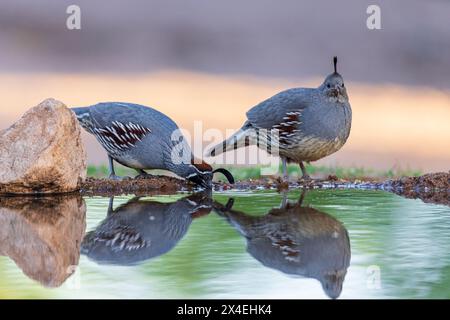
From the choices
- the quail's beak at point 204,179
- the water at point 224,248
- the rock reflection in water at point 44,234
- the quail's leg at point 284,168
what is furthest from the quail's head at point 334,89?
the rock reflection in water at point 44,234

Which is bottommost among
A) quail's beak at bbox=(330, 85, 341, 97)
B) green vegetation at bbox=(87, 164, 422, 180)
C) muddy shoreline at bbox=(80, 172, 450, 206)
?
green vegetation at bbox=(87, 164, 422, 180)

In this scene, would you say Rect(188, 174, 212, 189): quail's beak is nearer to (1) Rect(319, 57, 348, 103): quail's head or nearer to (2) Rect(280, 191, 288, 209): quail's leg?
(2) Rect(280, 191, 288, 209): quail's leg

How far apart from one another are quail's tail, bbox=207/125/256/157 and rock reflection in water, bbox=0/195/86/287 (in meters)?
2.66

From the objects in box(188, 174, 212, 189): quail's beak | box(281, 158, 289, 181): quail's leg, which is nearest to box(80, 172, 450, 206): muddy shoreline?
box(188, 174, 212, 189): quail's beak

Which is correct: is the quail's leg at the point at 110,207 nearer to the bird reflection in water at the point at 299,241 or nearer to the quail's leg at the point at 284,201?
the bird reflection in water at the point at 299,241

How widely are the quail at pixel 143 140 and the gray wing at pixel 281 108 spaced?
1.05 m

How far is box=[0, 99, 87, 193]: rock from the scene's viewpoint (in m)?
8.81

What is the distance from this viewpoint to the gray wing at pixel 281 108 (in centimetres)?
1033

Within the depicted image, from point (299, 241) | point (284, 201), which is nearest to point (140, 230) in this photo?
point (299, 241)

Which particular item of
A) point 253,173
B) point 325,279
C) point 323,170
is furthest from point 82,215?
point 323,170

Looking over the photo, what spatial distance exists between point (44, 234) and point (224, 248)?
1416mm

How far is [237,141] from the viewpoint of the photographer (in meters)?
10.9

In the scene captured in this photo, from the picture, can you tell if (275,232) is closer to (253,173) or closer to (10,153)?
(10,153)
